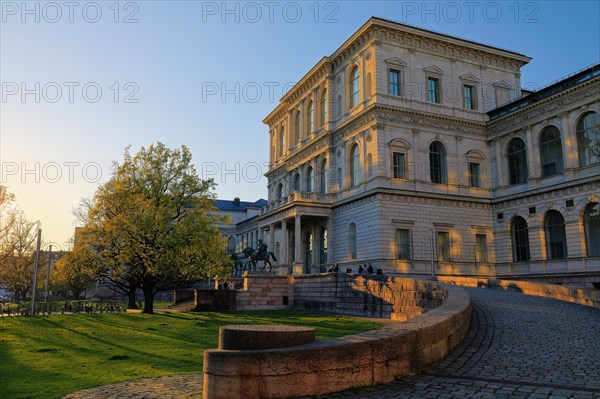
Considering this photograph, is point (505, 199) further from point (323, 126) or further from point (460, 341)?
point (460, 341)

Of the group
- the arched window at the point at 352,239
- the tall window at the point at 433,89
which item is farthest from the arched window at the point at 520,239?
the arched window at the point at 352,239

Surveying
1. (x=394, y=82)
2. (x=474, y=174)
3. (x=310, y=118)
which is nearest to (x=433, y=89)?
(x=394, y=82)

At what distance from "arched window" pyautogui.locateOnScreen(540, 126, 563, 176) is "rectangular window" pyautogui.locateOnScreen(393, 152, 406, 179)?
38.9 ft

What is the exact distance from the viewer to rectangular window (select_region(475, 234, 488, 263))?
154 feet

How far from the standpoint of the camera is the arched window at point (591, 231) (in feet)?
127

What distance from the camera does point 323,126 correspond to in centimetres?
5462

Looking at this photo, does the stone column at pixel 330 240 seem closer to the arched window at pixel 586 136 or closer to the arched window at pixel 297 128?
the arched window at pixel 297 128

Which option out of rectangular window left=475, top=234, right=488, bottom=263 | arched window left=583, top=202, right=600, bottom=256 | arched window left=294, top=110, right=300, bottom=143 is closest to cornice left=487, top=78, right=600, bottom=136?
arched window left=583, top=202, right=600, bottom=256

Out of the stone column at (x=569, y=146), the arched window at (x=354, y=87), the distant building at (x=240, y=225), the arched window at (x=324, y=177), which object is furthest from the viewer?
the distant building at (x=240, y=225)

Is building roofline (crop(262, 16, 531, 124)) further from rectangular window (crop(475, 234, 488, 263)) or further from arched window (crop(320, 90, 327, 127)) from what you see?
rectangular window (crop(475, 234, 488, 263))

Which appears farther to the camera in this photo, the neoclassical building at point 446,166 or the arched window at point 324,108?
the arched window at point 324,108

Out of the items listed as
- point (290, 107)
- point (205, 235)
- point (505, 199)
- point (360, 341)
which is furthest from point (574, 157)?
point (360, 341)

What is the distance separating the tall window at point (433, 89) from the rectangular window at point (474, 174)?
23.0ft

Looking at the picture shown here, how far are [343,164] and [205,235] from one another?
764 inches
